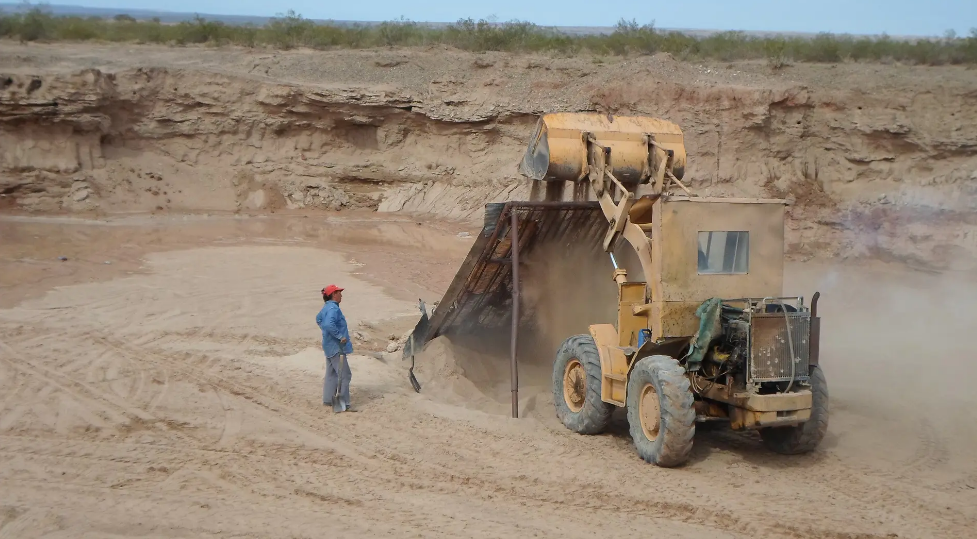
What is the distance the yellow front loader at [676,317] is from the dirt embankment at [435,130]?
12.1 m

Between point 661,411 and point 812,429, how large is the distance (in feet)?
4.98

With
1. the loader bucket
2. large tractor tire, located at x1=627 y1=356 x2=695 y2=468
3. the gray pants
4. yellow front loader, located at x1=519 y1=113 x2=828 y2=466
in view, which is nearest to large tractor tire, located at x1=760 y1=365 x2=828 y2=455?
yellow front loader, located at x1=519 y1=113 x2=828 y2=466

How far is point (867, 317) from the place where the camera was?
15.3 meters

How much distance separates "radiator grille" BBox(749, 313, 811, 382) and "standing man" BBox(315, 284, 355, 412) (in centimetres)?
414

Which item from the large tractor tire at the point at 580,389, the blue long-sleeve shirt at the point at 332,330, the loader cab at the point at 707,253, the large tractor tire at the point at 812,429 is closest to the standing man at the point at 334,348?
the blue long-sleeve shirt at the point at 332,330

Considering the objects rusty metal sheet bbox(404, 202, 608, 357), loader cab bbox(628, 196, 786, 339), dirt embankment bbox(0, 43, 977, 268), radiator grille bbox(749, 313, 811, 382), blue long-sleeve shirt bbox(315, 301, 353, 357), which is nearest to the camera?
radiator grille bbox(749, 313, 811, 382)

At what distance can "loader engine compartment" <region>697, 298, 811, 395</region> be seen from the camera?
7.28 m

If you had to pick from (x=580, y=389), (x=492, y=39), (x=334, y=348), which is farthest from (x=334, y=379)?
(x=492, y=39)

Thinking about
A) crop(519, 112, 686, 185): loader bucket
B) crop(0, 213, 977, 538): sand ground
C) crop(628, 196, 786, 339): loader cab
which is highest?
crop(519, 112, 686, 185): loader bucket

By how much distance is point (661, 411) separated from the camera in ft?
24.2

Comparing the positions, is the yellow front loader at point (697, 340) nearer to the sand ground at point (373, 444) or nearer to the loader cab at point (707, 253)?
the loader cab at point (707, 253)

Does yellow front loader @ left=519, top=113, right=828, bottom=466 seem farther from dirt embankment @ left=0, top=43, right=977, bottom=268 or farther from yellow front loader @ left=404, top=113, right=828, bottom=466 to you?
dirt embankment @ left=0, top=43, right=977, bottom=268

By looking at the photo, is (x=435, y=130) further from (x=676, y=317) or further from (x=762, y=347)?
(x=762, y=347)

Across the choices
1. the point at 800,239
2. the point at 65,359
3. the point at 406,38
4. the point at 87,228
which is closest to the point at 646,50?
the point at 406,38
